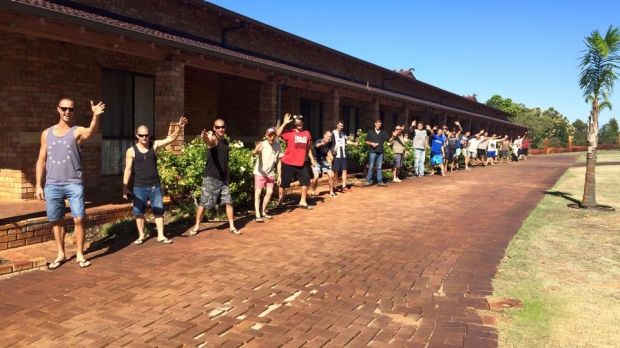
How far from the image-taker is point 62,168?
545cm

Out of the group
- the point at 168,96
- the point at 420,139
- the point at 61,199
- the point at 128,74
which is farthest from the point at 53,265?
the point at 420,139

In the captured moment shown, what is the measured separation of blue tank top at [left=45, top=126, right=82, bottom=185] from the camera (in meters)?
5.46

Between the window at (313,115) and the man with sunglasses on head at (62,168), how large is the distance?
11.9 m

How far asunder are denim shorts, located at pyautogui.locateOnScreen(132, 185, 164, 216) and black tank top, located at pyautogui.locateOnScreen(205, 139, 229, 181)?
0.93 metres

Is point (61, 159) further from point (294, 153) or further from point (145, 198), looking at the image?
point (294, 153)

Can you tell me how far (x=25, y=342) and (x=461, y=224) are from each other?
685cm

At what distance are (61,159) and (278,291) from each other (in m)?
2.83

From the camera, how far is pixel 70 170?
5.48m

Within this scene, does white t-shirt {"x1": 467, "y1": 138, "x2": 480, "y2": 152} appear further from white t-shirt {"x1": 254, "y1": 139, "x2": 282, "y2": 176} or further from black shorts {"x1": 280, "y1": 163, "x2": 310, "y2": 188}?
white t-shirt {"x1": 254, "y1": 139, "x2": 282, "y2": 176}

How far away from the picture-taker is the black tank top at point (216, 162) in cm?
739

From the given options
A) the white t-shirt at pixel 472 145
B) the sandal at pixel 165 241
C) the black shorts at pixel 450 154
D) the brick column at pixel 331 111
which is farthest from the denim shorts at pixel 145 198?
the white t-shirt at pixel 472 145

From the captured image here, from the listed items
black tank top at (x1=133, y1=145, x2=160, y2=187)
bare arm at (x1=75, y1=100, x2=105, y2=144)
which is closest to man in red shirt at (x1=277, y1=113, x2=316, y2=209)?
black tank top at (x1=133, y1=145, x2=160, y2=187)

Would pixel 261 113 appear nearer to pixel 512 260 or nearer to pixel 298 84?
pixel 298 84

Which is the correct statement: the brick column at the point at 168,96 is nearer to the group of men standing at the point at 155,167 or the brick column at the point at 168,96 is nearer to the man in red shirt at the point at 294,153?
the group of men standing at the point at 155,167
